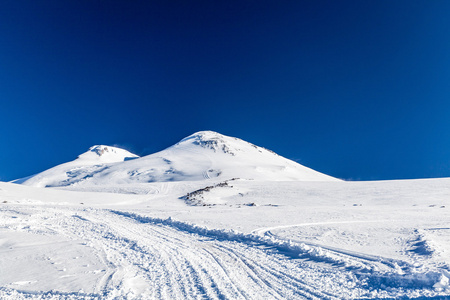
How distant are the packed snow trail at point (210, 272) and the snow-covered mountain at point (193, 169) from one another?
167 ft

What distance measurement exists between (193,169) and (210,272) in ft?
242

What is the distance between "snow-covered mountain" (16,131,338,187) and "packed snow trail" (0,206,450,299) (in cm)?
Answer: 5075

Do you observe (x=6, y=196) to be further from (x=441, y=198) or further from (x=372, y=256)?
(x=441, y=198)

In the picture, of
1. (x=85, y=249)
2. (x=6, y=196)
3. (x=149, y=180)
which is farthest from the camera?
(x=149, y=180)

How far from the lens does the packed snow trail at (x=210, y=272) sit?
608cm

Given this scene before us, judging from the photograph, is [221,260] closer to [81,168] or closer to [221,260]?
[221,260]

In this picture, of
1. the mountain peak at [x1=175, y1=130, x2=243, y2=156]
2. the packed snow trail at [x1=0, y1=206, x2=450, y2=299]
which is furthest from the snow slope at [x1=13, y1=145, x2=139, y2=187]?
the packed snow trail at [x1=0, y1=206, x2=450, y2=299]

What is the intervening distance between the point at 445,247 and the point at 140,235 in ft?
35.9

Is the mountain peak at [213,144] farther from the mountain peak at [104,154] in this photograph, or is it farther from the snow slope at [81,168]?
the mountain peak at [104,154]

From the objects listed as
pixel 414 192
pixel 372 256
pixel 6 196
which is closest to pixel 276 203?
pixel 414 192

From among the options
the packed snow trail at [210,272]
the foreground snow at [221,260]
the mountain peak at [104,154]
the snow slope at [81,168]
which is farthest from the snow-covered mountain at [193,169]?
the packed snow trail at [210,272]

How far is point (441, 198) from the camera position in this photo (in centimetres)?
2644

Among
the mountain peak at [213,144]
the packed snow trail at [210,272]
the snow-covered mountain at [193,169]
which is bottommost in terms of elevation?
the packed snow trail at [210,272]

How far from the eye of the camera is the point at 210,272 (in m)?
7.46
